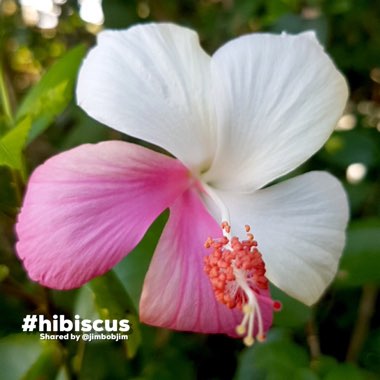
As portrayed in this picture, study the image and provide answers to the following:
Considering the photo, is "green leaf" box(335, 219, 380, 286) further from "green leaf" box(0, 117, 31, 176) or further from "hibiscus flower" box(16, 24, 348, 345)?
"green leaf" box(0, 117, 31, 176)

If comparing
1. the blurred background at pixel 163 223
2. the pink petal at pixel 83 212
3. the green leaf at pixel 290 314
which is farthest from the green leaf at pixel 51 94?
the green leaf at pixel 290 314

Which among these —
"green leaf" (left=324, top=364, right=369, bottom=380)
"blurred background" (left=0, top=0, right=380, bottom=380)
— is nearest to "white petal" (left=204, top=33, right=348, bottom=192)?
"blurred background" (left=0, top=0, right=380, bottom=380)

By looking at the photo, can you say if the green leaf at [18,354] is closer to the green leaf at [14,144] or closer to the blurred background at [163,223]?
the blurred background at [163,223]

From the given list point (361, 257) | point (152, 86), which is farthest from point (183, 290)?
point (361, 257)

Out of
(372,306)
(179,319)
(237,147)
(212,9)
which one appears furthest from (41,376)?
(212,9)

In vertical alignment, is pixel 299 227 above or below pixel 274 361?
above

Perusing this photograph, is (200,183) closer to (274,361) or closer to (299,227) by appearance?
(299,227)
